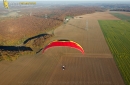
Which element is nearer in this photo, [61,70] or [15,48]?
[61,70]

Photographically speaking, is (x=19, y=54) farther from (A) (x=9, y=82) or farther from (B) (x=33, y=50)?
(A) (x=9, y=82)

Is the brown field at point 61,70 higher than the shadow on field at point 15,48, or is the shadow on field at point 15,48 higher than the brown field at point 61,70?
the shadow on field at point 15,48

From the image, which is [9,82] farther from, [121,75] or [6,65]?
[121,75]

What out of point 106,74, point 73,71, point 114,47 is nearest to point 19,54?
point 73,71

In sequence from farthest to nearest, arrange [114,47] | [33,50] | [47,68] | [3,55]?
1. [114,47]
2. [33,50]
3. [3,55]
4. [47,68]

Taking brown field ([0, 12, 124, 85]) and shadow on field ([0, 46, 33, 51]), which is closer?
brown field ([0, 12, 124, 85])

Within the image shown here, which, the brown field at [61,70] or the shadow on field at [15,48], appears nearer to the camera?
the brown field at [61,70]

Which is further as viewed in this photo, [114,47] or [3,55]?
[114,47]

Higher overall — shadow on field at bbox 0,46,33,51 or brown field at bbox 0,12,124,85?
shadow on field at bbox 0,46,33,51

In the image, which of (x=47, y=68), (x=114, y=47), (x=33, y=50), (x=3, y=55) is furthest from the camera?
(x=114, y=47)

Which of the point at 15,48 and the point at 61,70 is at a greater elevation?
the point at 15,48
